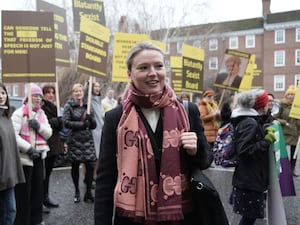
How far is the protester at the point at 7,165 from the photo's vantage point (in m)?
4.12

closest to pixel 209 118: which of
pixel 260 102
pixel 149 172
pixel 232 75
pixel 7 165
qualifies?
pixel 232 75

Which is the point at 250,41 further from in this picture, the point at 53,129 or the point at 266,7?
the point at 53,129

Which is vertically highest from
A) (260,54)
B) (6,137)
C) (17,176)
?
(260,54)

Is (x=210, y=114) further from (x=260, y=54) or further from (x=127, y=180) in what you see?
(x=260, y=54)

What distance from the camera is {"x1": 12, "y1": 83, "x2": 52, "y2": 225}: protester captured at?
482 cm

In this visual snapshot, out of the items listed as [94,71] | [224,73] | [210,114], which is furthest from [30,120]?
[224,73]

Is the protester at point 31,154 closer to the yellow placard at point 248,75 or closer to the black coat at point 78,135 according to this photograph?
the black coat at point 78,135

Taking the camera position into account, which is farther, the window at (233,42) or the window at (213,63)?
the window at (233,42)

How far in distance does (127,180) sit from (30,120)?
10.4 ft

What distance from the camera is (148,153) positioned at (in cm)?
211

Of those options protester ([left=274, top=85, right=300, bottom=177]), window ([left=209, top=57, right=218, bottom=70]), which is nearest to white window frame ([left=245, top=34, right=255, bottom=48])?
window ([left=209, top=57, right=218, bottom=70])

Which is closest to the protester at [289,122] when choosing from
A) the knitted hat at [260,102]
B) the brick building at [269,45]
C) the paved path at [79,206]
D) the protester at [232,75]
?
the paved path at [79,206]

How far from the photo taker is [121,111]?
7.42 ft

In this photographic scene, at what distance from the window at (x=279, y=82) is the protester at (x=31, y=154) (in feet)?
167
